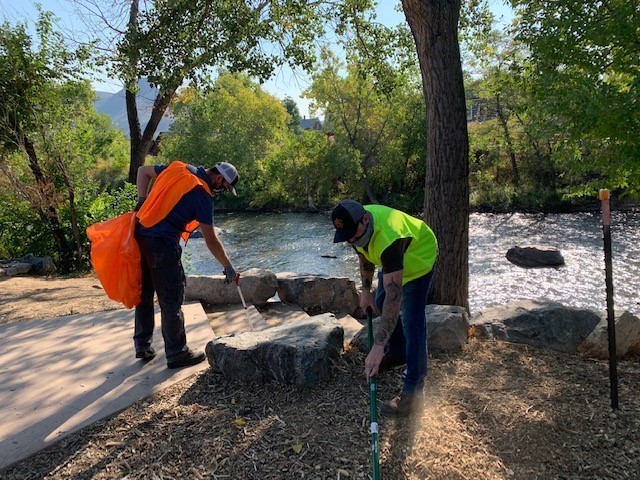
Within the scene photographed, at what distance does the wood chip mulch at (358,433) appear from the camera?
2463mm

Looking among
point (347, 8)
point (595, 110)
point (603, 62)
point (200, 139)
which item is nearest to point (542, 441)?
point (595, 110)

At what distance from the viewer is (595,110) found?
624 centimetres

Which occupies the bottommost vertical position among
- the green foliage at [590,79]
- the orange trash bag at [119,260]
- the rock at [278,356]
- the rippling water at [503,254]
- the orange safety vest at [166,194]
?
the rippling water at [503,254]

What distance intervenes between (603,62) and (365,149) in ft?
67.5

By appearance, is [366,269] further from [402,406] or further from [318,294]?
[318,294]

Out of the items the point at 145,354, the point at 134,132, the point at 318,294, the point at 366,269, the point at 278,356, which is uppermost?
the point at 134,132

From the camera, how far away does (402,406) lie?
9.54ft

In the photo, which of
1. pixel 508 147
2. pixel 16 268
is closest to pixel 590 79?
pixel 16 268

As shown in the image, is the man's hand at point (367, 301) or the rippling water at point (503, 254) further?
the rippling water at point (503, 254)

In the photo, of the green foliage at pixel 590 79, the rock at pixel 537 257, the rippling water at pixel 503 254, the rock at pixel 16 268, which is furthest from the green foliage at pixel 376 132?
the rock at pixel 16 268

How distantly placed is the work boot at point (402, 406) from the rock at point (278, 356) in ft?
1.89

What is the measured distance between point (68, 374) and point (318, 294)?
3717mm

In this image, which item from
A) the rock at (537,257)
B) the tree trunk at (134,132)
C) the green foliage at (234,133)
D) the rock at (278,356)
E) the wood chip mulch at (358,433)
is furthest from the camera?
the green foliage at (234,133)

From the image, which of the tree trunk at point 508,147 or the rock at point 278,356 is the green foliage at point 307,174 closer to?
the tree trunk at point 508,147
